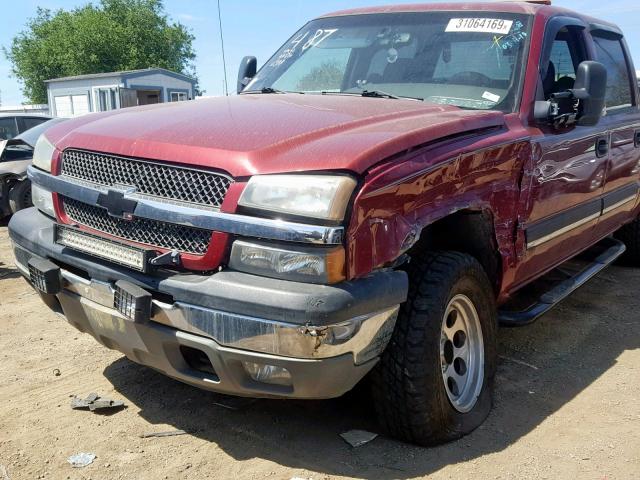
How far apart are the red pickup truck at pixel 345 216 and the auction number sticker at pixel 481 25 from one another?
12 millimetres

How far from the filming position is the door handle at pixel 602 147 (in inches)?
169

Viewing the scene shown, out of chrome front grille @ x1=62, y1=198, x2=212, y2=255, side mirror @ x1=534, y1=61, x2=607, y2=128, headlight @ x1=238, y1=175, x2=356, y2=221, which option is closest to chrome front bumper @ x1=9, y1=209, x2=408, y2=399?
chrome front grille @ x1=62, y1=198, x2=212, y2=255

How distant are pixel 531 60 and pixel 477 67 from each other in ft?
0.99

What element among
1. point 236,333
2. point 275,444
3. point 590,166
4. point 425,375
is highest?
point 590,166

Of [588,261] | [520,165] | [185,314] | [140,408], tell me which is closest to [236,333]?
[185,314]

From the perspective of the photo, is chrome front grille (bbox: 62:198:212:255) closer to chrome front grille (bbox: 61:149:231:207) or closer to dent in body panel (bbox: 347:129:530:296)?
chrome front grille (bbox: 61:149:231:207)

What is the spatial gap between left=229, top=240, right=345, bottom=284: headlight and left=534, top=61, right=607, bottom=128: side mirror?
1.87 m

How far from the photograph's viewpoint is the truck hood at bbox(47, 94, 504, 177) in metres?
2.38

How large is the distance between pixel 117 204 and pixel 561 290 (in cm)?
275

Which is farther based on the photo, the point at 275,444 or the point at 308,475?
the point at 275,444

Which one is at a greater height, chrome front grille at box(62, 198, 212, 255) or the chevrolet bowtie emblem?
the chevrolet bowtie emblem

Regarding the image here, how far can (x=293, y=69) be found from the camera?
4.20 meters

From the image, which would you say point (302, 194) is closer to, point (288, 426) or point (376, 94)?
point (288, 426)

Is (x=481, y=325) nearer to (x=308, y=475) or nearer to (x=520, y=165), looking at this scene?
(x=520, y=165)
